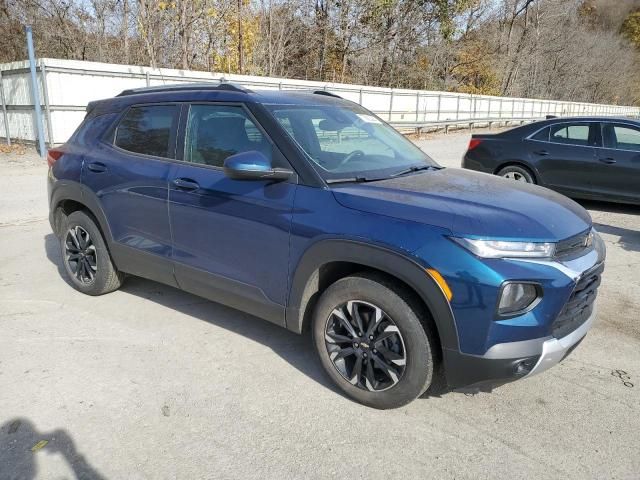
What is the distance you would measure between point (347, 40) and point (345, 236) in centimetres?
2992

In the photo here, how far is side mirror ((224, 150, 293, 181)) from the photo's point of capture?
3.08 metres

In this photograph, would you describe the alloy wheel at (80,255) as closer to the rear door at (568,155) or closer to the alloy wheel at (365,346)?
the alloy wheel at (365,346)

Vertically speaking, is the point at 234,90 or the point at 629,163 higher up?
the point at 234,90

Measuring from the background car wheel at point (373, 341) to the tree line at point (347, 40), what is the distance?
19172mm

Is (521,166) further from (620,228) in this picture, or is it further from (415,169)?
(415,169)

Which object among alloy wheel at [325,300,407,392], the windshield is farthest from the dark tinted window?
alloy wheel at [325,300,407,392]

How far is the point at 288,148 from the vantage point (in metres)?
3.26

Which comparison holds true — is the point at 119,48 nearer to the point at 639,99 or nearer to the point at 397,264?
the point at 397,264

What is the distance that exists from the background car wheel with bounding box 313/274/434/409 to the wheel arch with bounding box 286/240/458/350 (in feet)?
0.31

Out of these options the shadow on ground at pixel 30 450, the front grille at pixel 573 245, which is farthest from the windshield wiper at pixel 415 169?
the shadow on ground at pixel 30 450

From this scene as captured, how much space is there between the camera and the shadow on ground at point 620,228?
658 centimetres


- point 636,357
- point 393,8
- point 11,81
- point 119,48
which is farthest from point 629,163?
point 393,8

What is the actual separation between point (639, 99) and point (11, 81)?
8446 centimetres

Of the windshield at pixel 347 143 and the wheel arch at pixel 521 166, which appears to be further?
the wheel arch at pixel 521 166
